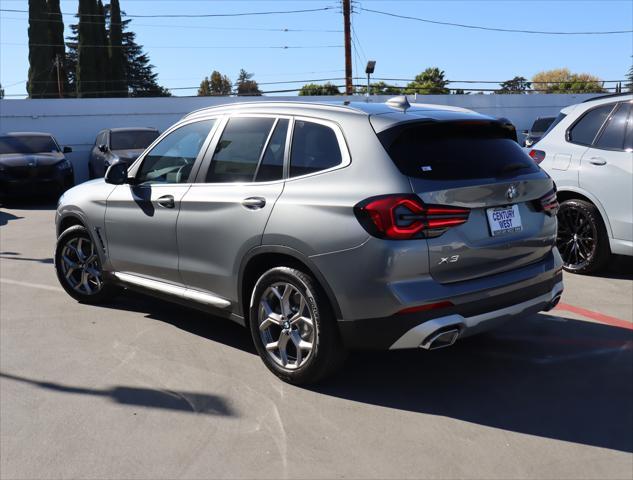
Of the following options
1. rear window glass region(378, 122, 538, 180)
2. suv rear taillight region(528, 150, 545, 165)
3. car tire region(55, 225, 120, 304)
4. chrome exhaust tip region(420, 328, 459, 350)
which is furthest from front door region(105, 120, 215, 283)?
suv rear taillight region(528, 150, 545, 165)

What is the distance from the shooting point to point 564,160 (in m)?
7.05

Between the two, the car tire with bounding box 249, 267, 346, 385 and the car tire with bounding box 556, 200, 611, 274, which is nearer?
the car tire with bounding box 249, 267, 346, 385

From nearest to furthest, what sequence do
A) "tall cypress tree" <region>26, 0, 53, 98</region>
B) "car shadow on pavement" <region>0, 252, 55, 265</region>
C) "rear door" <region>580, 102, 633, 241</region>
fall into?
1. "rear door" <region>580, 102, 633, 241</region>
2. "car shadow on pavement" <region>0, 252, 55, 265</region>
3. "tall cypress tree" <region>26, 0, 53, 98</region>

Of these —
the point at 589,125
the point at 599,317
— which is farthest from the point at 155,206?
the point at 589,125

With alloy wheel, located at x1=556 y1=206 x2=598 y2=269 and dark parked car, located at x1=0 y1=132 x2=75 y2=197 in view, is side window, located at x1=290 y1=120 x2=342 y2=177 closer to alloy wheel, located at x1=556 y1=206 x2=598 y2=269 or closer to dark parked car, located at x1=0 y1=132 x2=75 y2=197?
alloy wheel, located at x1=556 y1=206 x2=598 y2=269

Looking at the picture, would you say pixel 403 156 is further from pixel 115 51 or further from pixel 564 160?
pixel 115 51

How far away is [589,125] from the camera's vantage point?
6988 millimetres

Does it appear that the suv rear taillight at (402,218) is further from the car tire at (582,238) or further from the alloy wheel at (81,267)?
the car tire at (582,238)

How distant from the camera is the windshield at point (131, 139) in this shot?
15.5 meters

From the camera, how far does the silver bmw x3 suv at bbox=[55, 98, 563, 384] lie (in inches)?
141

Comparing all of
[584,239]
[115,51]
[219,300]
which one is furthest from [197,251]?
[115,51]

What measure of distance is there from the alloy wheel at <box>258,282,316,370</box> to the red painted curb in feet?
9.27

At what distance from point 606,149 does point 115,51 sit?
52.2m

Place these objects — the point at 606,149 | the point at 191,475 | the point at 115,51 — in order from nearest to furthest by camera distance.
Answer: the point at 191,475 < the point at 606,149 < the point at 115,51
